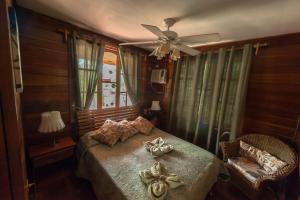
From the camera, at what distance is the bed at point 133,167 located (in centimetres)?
143

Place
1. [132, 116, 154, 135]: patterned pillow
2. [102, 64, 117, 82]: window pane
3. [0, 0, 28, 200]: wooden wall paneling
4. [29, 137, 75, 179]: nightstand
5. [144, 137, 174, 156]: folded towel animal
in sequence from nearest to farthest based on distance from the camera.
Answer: [0, 0, 28, 200]: wooden wall paneling < [29, 137, 75, 179]: nightstand < [144, 137, 174, 156]: folded towel animal < [132, 116, 154, 135]: patterned pillow < [102, 64, 117, 82]: window pane

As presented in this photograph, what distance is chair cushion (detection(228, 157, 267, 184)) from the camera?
1904mm

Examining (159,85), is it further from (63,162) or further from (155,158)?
(63,162)

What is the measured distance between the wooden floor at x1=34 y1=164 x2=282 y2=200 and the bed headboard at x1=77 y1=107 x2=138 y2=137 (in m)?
0.67

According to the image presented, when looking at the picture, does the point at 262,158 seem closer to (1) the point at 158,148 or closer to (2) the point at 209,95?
(2) the point at 209,95

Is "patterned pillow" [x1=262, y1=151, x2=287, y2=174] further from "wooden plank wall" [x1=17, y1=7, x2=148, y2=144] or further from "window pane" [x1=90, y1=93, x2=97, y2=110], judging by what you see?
"wooden plank wall" [x1=17, y1=7, x2=148, y2=144]

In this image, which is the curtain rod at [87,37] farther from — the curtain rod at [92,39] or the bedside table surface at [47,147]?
the bedside table surface at [47,147]

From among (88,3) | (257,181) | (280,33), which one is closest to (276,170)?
(257,181)

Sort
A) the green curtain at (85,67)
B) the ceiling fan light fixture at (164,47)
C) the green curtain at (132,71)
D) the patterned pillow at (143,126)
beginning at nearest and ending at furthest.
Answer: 1. the ceiling fan light fixture at (164,47)
2. the green curtain at (85,67)
3. the patterned pillow at (143,126)
4. the green curtain at (132,71)

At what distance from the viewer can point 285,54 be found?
2.12 metres

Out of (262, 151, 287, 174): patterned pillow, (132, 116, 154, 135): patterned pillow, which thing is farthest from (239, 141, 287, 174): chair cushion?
(132, 116, 154, 135): patterned pillow

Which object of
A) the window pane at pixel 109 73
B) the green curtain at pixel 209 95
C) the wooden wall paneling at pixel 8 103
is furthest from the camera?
the window pane at pixel 109 73

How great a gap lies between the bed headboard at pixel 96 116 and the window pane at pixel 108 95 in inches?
5.4

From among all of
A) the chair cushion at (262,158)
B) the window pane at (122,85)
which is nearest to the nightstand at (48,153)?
the window pane at (122,85)
